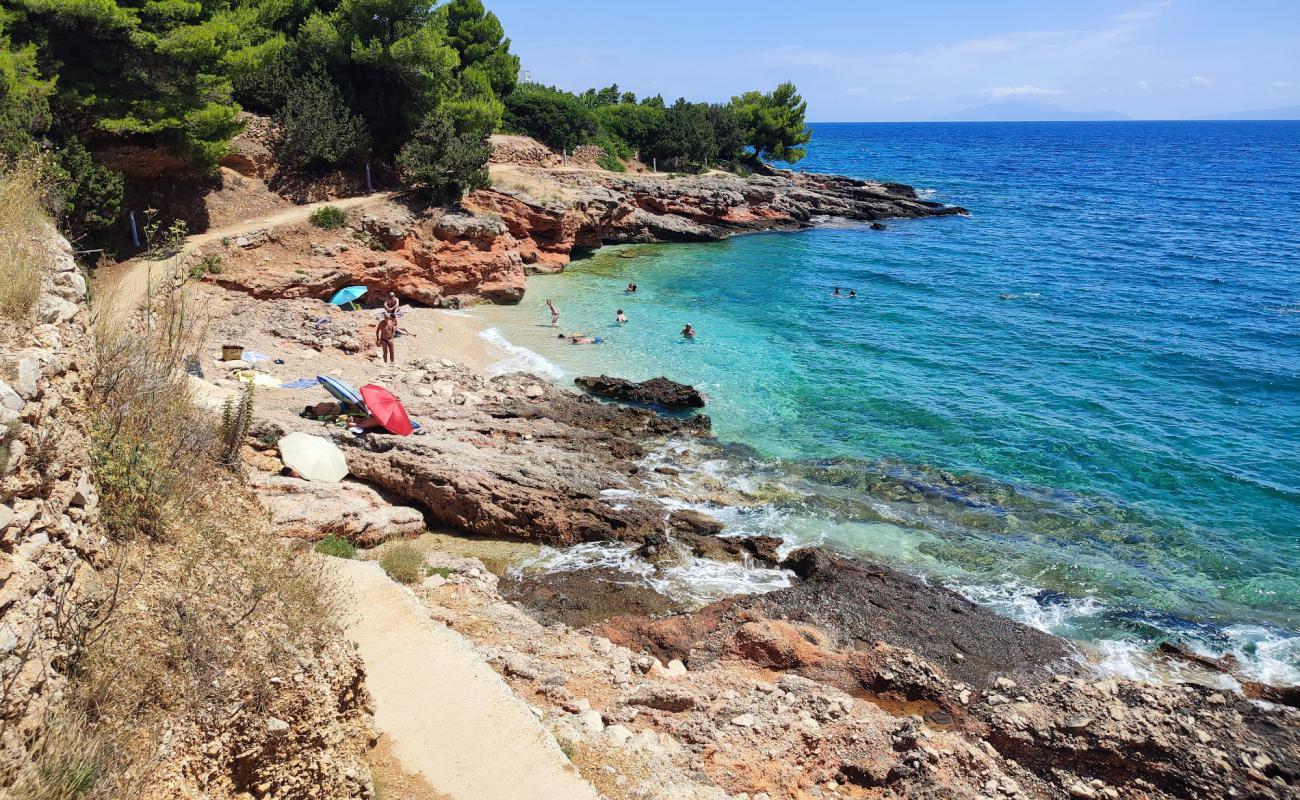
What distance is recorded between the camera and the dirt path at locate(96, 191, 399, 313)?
18770 mm

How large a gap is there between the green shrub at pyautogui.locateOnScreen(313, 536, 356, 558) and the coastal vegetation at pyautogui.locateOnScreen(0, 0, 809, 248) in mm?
7385

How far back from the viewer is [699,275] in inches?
1494

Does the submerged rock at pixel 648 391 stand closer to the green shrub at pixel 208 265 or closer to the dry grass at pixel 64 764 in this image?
the green shrub at pixel 208 265

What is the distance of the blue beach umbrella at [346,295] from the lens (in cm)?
2448

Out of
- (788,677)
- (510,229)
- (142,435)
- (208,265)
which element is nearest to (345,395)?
(142,435)

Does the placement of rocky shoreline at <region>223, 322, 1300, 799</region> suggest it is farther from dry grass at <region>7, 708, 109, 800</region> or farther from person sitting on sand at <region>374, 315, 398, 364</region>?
person sitting on sand at <region>374, 315, 398, 364</region>

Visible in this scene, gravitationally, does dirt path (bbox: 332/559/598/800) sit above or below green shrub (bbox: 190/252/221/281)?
below

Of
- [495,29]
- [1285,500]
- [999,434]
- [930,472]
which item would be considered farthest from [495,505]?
[495,29]

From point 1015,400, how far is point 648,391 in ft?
36.4

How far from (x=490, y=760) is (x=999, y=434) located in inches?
688

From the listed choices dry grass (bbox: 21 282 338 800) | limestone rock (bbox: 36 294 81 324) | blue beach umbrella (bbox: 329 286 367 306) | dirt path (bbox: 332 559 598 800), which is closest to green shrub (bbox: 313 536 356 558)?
dirt path (bbox: 332 559 598 800)

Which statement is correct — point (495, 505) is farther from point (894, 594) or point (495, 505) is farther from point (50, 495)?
point (50, 495)

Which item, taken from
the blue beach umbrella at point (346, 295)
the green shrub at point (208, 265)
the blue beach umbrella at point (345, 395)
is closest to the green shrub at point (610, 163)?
the blue beach umbrella at point (346, 295)

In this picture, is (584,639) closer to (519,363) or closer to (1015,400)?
(519,363)
